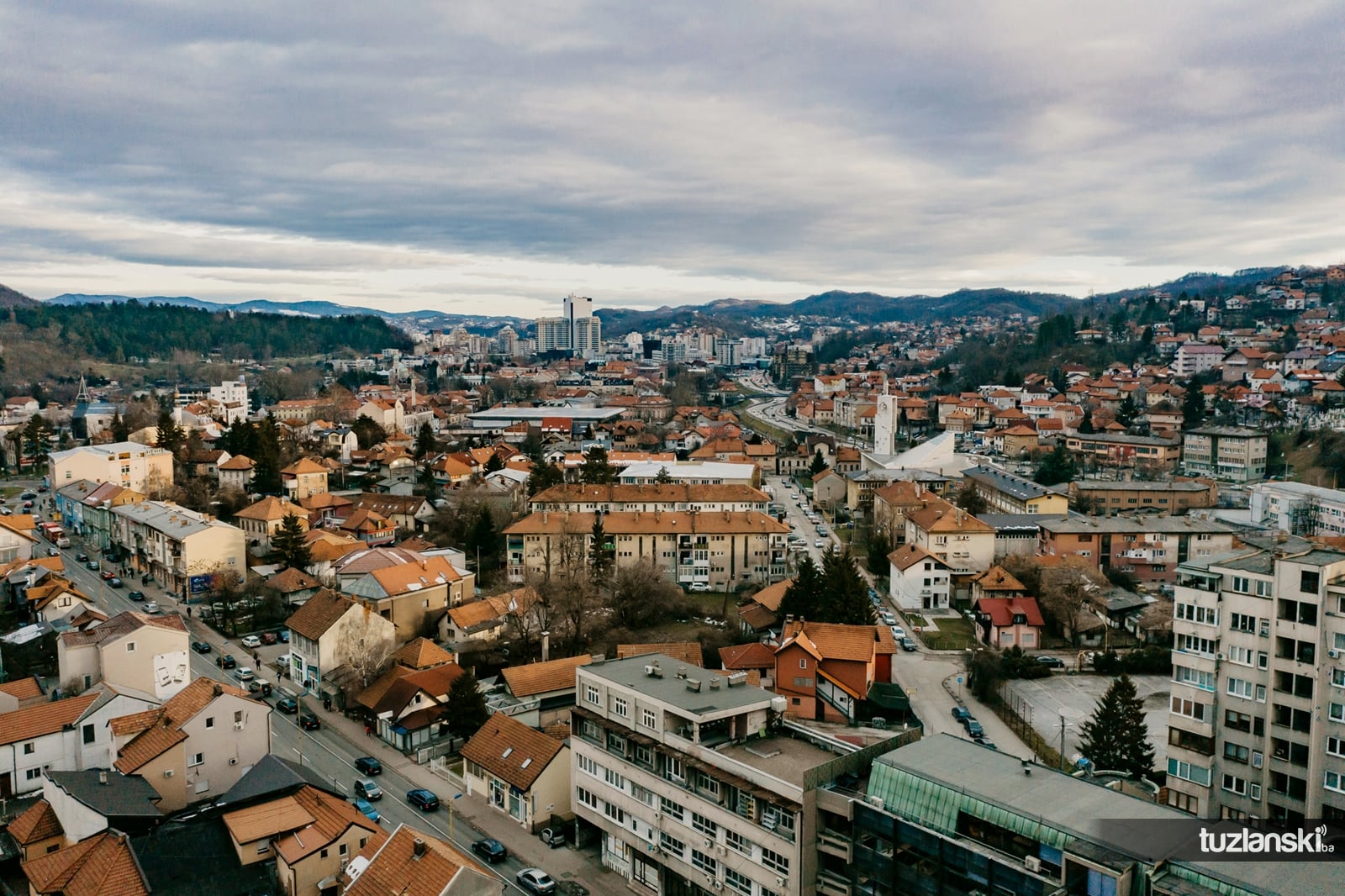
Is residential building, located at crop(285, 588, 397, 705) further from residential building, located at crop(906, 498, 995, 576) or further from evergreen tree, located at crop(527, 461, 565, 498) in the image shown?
residential building, located at crop(906, 498, 995, 576)

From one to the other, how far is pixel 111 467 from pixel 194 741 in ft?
91.7

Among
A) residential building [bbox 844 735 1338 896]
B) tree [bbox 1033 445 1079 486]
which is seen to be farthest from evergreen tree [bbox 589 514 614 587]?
tree [bbox 1033 445 1079 486]

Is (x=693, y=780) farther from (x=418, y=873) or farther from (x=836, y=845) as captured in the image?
(x=418, y=873)

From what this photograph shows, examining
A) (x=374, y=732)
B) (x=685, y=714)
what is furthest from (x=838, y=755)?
(x=374, y=732)

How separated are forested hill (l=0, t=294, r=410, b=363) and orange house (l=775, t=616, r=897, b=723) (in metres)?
103

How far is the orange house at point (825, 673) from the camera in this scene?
63.5 ft

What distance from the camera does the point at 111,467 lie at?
127 ft

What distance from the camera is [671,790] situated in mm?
13039

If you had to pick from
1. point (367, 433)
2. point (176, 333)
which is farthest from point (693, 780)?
point (176, 333)

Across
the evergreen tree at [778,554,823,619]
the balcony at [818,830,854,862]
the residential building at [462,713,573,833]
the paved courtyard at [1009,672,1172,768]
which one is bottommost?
the paved courtyard at [1009,672,1172,768]

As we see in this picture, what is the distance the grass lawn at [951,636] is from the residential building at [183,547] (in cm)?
2006

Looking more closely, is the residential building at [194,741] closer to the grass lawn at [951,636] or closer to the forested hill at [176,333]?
the grass lawn at [951,636]

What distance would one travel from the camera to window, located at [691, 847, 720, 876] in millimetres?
12594

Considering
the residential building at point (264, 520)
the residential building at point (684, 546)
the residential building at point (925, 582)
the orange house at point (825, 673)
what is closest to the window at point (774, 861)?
the orange house at point (825, 673)
